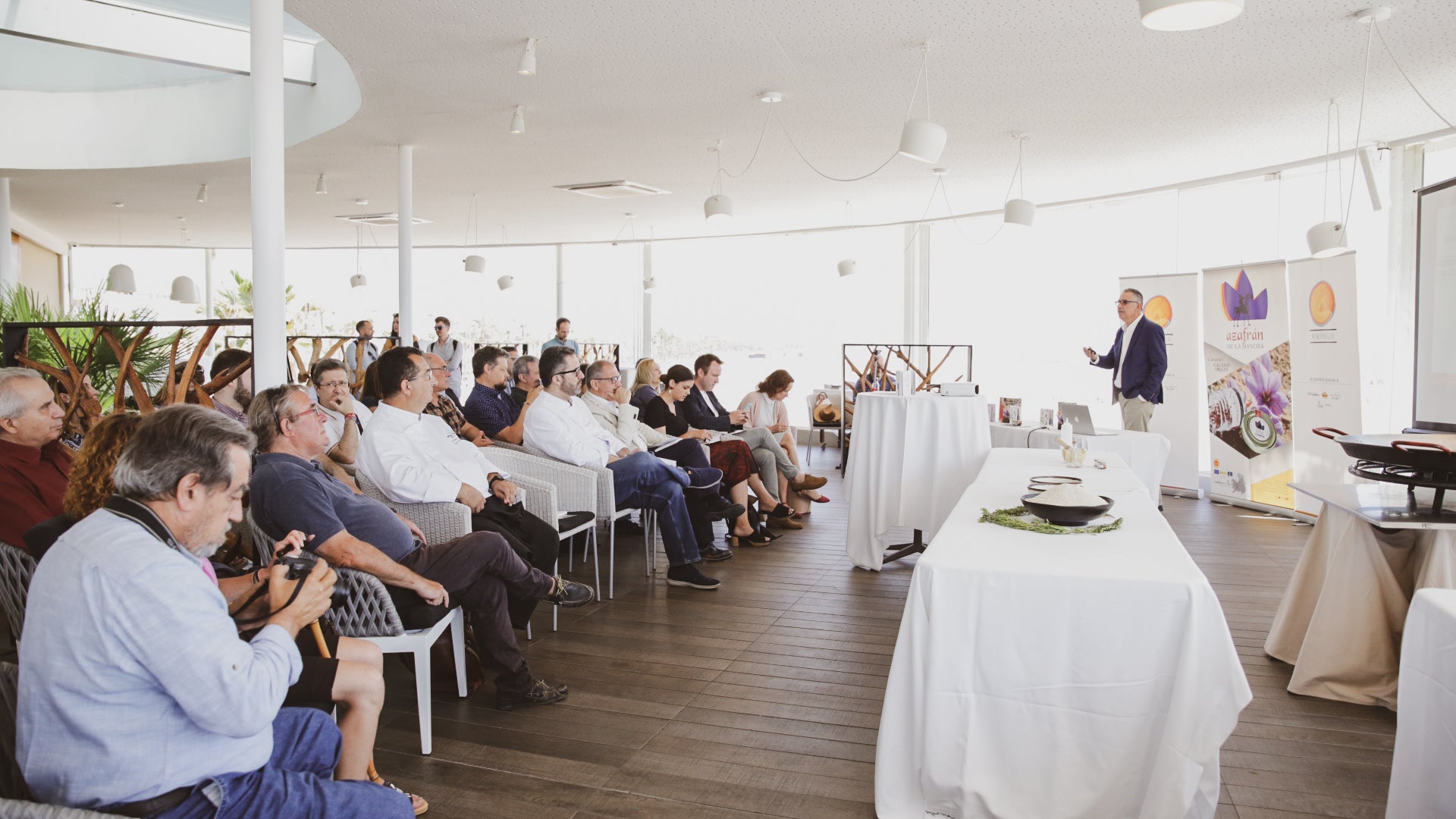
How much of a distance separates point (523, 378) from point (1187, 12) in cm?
418

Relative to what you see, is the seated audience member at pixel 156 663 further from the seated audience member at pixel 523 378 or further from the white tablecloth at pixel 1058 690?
the seated audience member at pixel 523 378

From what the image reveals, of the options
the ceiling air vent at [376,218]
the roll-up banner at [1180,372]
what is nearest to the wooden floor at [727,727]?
the roll-up banner at [1180,372]

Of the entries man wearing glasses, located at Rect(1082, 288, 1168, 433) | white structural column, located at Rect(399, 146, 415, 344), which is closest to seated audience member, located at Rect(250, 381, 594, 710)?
white structural column, located at Rect(399, 146, 415, 344)

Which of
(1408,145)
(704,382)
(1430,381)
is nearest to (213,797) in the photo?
(1430,381)

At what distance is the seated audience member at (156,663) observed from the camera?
144 centimetres

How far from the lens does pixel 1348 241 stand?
7152 millimetres

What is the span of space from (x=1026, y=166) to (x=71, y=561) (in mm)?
7776

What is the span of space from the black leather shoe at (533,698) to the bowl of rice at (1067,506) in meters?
1.70

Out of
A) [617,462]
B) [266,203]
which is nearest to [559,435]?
[617,462]

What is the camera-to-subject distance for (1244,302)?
7.16 m

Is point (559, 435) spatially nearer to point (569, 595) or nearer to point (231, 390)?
point (569, 595)

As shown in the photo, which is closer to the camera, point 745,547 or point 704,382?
point 745,547

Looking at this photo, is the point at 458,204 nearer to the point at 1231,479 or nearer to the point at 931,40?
the point at 931,40

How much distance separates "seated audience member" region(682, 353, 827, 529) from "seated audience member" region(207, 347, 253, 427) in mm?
2826
